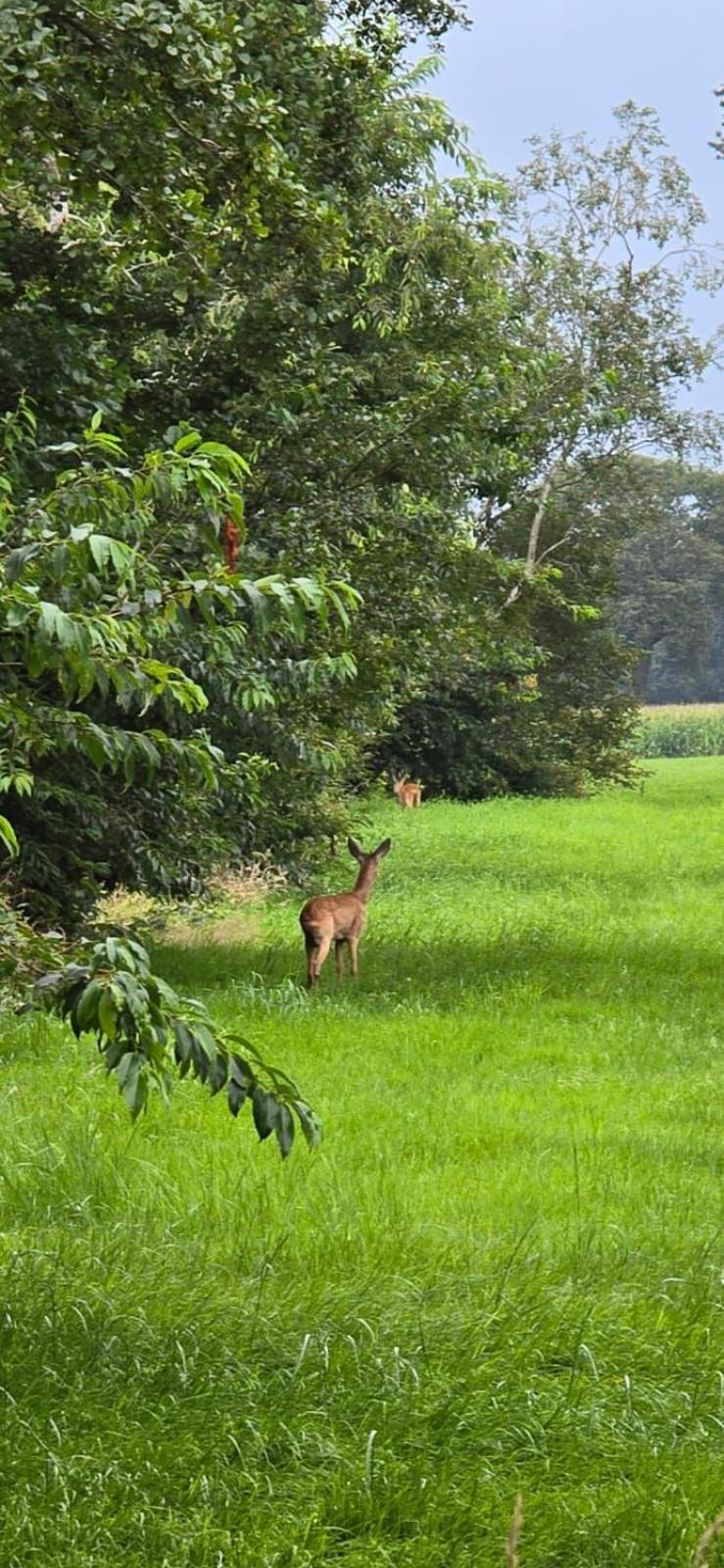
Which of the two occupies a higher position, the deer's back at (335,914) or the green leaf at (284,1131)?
the green leaf at (284,1131)

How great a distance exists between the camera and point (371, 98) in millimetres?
13844

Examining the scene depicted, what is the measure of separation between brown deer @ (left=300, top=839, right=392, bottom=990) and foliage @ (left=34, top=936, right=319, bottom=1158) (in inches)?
398

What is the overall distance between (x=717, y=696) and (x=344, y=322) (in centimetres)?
8701

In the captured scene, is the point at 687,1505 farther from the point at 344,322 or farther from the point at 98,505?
the point at 344,322

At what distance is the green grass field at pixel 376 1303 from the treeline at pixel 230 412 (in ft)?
5.64

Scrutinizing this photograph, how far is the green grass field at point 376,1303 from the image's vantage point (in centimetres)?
483

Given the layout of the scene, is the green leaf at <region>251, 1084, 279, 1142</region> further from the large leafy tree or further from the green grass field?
the large leafy tree

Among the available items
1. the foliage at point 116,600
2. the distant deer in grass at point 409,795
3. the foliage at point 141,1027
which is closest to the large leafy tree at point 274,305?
the foliage at point 116,600

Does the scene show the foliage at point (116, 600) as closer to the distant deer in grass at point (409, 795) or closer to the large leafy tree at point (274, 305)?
the large leafy tree at point (274, 305)

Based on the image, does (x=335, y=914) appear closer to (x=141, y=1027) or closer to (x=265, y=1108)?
(x=265, y=1108)

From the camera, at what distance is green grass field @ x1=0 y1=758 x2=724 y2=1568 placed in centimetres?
483

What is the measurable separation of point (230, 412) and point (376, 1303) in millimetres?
7815

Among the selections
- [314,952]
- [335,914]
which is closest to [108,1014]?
[314,952]

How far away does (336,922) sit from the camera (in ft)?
49.2
